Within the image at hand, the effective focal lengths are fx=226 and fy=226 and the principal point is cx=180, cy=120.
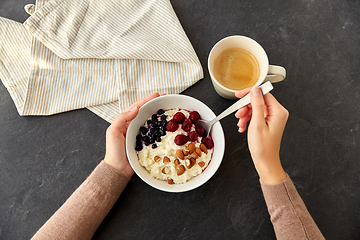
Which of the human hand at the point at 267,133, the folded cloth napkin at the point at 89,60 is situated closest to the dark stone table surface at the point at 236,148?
the folded cloth napkin at the point at 89,60

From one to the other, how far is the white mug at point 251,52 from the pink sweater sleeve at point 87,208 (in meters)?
0.61

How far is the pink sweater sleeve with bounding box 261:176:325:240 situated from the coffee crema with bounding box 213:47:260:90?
46 cm

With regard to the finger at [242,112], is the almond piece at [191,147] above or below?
below

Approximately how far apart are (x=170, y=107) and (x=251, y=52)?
1.48 feet

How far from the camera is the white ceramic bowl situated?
87 cm

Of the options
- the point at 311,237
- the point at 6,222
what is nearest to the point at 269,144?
the point at 311,237

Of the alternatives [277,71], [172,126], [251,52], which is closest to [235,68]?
[251,52]

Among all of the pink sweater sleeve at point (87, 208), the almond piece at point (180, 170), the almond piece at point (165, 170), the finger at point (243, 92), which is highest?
the finger at point (243, 92)

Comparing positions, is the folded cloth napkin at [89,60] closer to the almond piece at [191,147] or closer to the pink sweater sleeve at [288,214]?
the almond piece at [191,147]

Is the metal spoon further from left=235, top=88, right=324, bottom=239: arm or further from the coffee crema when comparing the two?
the coffee crema

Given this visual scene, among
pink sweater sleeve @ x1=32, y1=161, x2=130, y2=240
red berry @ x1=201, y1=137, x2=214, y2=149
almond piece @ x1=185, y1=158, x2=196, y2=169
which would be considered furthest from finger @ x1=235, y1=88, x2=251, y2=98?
pink sweater sleeve @ x1=32, y1=161, x2=130, y2=240

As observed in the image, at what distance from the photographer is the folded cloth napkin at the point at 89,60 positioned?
1120 millimetres

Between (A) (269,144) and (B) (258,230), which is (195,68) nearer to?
(A) (269,144)

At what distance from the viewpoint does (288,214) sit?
2.94ft
